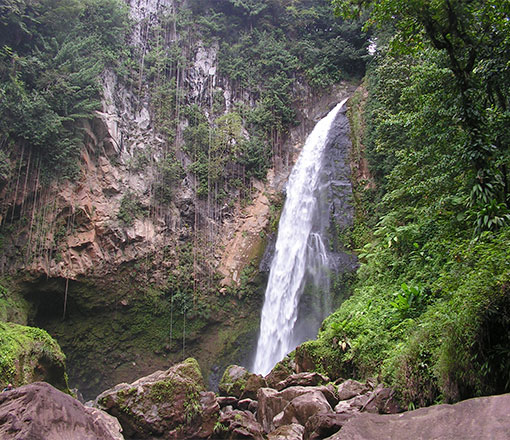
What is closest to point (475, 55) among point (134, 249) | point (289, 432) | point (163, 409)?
point (289, 432)

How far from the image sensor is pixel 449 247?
588 centimetres

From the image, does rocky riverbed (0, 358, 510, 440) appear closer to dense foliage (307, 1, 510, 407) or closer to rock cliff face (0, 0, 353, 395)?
dense foliage (307, 1, 510, 407)

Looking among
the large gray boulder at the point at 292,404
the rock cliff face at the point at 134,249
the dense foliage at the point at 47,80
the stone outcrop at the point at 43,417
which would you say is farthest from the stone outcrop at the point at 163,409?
the dense foliage at the point at 47,80

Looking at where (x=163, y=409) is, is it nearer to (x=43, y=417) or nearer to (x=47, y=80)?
(x=43, y=417)

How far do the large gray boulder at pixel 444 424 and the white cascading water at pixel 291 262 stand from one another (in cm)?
1036

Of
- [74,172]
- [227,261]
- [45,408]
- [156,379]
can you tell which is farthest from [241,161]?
[45,408]

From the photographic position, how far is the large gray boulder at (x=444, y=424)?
219cm

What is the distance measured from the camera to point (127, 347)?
14.9 m

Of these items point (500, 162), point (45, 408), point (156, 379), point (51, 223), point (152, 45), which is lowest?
point (156, 379)

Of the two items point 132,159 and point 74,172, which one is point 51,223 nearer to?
point 74,172

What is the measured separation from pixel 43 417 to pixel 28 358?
Answer: 497cm

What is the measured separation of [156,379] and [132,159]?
1079 cm

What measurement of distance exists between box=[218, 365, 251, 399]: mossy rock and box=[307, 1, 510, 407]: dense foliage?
76.3 inches

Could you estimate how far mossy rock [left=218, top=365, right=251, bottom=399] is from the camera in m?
→ 8.80
